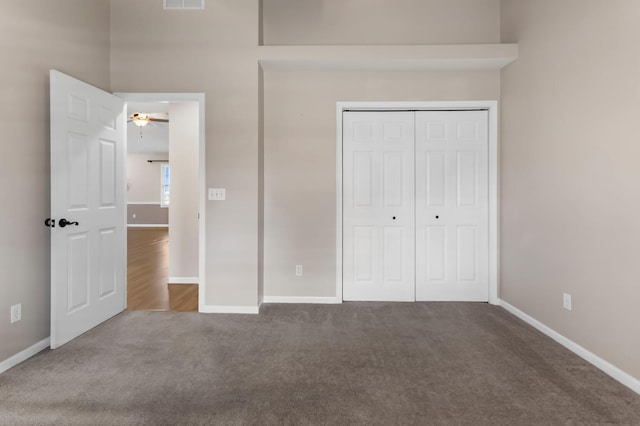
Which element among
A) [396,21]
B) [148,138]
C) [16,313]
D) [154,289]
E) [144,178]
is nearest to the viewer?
[16,313]

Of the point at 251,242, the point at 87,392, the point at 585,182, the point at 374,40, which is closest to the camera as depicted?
the point at 87,392

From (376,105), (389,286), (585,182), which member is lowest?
(389,286)

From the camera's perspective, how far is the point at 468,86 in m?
3.59

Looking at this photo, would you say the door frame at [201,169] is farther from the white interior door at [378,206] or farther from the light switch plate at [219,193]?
the white interior door at [378,206]

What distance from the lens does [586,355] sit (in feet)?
7.85

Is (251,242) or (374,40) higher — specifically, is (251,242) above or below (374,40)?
below

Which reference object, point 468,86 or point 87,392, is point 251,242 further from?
point 468,86

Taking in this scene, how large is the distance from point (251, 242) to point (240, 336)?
3.02ft

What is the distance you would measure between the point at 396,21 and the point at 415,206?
6.57ft

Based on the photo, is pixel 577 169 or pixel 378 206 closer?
pixel 577 169

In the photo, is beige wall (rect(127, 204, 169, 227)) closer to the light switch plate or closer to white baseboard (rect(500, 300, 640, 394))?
the light switch plate

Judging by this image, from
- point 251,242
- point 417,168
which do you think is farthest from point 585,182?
point 251,242

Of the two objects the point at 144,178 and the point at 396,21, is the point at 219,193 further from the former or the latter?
the point at 144,178

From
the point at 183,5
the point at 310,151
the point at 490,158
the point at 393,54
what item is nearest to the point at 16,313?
the point at 310,151
